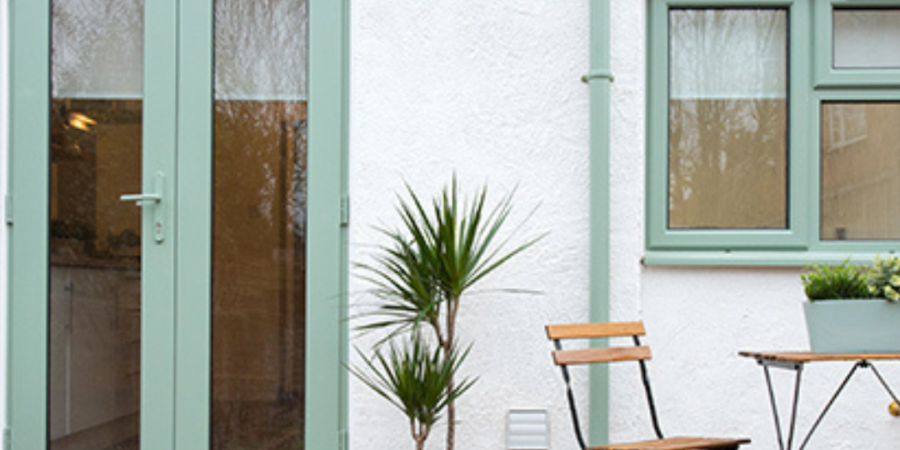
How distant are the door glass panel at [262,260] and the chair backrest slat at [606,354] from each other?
3.61 feet

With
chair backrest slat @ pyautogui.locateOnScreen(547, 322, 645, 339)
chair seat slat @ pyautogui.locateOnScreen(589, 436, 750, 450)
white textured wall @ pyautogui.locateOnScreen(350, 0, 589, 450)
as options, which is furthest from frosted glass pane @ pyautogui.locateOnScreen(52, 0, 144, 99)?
chair seat slat @ pyautogui.locateOnScreen(589, 436, 750, 450)

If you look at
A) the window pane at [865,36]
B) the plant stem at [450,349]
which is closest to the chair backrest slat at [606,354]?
the plant stem at [450,349]

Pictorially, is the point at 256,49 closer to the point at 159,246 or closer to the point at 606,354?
the point at 159,246

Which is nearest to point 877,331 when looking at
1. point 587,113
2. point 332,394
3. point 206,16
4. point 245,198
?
point 587,113

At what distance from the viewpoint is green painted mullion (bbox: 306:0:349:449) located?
316 cm

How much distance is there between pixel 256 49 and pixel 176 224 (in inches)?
30.0

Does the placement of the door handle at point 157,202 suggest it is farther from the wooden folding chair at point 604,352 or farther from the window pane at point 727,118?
the window pane at point 727,118

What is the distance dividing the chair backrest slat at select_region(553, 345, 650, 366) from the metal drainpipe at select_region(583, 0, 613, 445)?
0.77ft

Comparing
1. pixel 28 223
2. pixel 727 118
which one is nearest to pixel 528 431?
pixel 727 118

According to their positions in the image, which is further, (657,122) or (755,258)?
(657,122)

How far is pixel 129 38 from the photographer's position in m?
3.26

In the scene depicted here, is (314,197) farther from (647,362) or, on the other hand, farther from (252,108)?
(647,362)

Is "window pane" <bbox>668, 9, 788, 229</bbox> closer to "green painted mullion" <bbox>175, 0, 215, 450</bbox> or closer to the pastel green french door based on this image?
the pastel green french door

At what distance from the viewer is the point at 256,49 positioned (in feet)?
10.7
